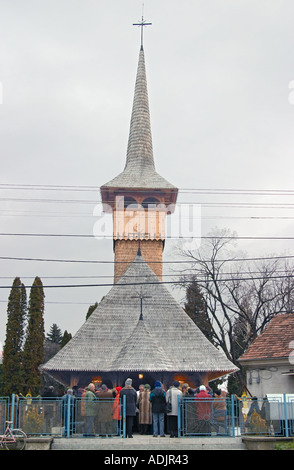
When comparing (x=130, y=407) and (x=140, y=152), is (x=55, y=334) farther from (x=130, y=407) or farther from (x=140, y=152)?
(x=130, y=407)

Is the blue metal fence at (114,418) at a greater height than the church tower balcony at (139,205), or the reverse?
the church tower balcony at (139,205)

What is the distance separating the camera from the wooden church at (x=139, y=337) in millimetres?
27141

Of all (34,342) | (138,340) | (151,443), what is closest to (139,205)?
(34,342)

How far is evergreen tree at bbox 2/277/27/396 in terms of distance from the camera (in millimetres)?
39531

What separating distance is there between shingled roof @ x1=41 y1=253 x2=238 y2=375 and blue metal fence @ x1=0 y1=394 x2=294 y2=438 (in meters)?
10.0

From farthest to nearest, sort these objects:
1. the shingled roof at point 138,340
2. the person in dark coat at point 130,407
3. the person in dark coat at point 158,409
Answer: the shingled roof at point 138,340 < the person in dark coat at point 158,409 < the person in dark coat at point 130,407

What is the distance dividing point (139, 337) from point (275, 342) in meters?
5.85

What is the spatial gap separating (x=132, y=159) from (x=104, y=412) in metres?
27.9

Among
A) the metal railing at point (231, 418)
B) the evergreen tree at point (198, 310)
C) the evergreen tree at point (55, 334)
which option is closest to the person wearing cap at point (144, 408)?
the metal railing at point (231, 418)

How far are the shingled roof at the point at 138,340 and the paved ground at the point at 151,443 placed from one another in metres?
10.5

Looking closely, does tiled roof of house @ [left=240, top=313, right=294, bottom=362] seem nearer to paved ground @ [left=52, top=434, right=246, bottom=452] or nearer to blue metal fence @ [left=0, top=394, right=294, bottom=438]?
blue metal fence @ [left=0, top=394, right=294, bottom=438]

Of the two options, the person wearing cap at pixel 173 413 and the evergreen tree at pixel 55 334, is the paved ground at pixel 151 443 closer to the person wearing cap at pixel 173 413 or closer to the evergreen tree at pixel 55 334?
the person wearing cap at pixel 173 413
